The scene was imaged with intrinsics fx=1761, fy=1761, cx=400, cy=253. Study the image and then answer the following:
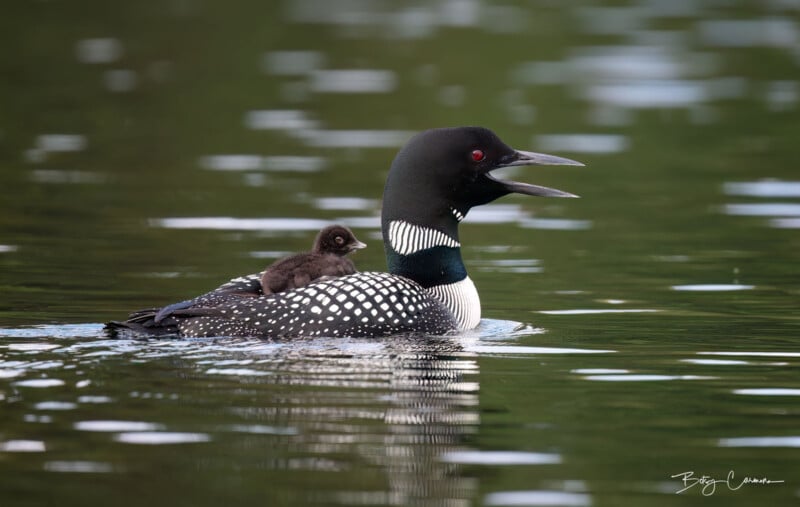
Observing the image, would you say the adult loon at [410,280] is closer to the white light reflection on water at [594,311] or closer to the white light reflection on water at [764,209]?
the white light reflection on water at [594,311]

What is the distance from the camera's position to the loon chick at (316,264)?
327 inches

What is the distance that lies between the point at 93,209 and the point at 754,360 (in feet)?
21.3

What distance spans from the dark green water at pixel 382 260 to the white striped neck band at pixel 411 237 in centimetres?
51

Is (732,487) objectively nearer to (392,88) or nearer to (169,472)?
(169,472)

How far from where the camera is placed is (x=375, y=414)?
6508 millimetres

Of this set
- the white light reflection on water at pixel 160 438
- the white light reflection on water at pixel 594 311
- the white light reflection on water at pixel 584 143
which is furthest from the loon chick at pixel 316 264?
the white light reflection on water at pixel 584 143

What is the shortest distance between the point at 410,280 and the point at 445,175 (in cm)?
61

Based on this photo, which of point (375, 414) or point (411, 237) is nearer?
point (375, 414)

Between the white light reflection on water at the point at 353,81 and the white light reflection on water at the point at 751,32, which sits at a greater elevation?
the white light reflection on water at the point at 751,32

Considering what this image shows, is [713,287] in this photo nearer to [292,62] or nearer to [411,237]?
[411,237]

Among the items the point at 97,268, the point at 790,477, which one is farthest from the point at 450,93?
the point at 790,477

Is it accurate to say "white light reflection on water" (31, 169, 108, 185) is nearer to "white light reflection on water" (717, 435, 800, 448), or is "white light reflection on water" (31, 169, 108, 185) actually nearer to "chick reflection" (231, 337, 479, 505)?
"chick reflection" (231, 337, 479, 505)

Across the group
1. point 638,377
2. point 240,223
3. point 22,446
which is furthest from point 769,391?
point 240,223

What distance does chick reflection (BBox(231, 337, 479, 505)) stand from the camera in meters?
5.64
